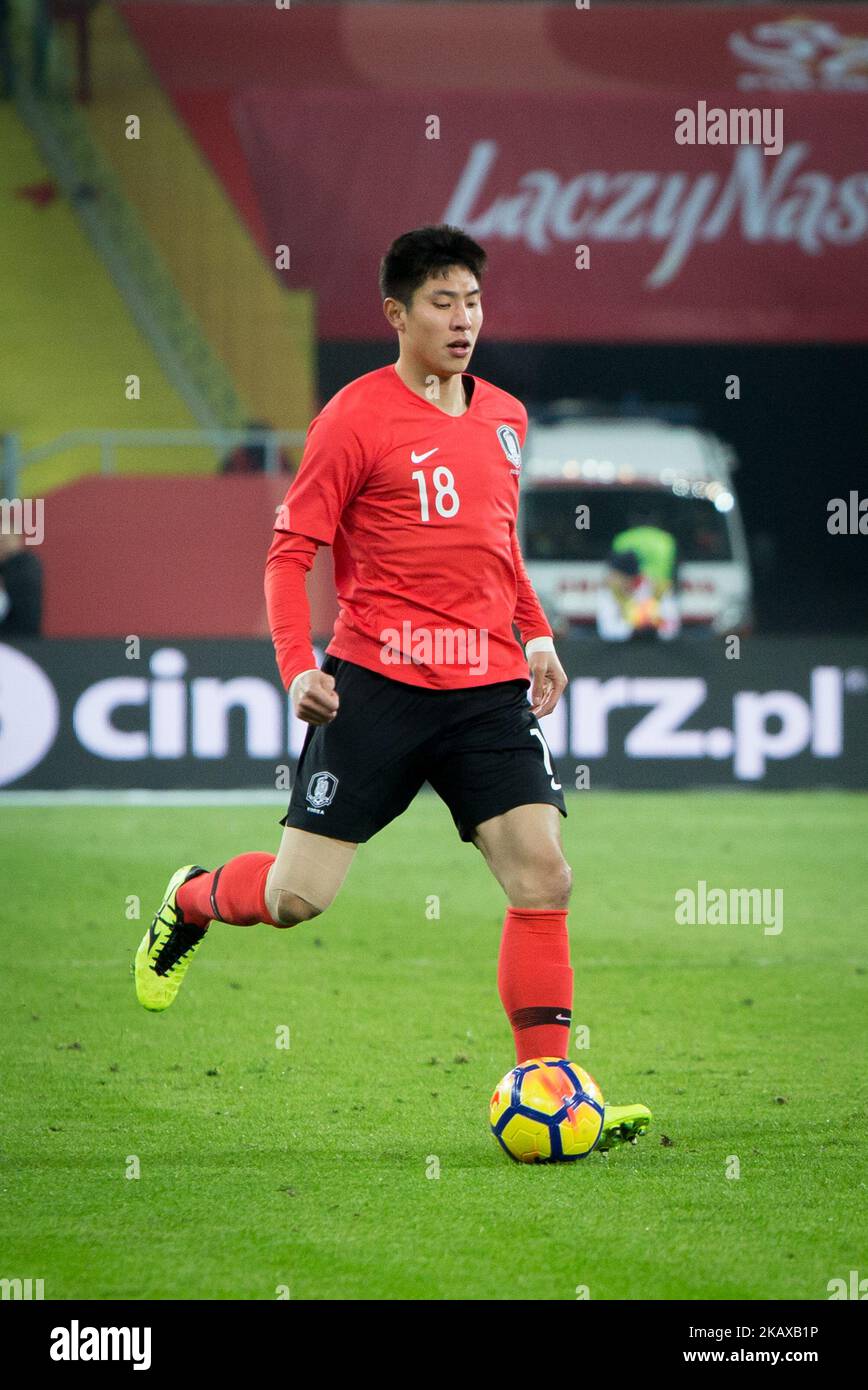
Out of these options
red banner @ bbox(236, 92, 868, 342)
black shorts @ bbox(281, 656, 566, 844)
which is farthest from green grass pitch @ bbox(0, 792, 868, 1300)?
red banner @ bbox(236, 92, 868, 342)

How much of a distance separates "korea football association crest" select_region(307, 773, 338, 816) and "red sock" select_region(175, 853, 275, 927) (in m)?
0.33

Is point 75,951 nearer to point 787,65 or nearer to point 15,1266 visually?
point 15,1266

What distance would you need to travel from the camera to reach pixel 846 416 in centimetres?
2377

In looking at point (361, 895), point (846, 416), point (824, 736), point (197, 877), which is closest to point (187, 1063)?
point (197, 877)

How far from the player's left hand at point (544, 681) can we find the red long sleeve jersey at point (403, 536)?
16cm

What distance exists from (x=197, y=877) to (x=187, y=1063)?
0.64m

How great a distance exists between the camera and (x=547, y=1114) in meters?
4.61

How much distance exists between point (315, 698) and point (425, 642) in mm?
394

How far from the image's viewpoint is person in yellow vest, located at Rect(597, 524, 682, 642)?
14391mm
